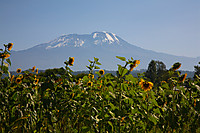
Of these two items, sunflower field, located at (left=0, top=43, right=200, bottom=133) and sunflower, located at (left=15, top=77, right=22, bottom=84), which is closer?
sunflower field, located at (left=0, top=43, right=200, bottom=133)

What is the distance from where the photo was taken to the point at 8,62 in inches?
130

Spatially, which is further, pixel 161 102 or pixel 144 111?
pixel 161 102

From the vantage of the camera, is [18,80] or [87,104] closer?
[87,104]

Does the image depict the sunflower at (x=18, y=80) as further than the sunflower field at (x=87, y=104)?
Yes

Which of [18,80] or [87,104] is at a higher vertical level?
[18,80]

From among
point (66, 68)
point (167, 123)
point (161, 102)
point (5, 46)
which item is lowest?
point (167, 123)

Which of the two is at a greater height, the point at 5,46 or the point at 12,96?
the point at 5,46

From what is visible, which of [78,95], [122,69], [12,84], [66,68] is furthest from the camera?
[12,84]

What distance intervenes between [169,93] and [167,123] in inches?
16.2

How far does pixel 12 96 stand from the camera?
10.9 ft

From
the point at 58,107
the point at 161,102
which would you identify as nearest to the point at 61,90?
the point at 58,107

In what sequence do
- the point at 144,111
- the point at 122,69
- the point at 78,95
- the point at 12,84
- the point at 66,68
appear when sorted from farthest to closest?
the point at 12,84 → the point at 78,95 → the point at 66,68 → the point at 144,111 → the point at 122,69

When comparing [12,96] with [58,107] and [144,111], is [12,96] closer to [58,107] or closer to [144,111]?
[58,107]

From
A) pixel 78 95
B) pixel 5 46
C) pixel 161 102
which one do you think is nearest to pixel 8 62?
pixel 5 46
